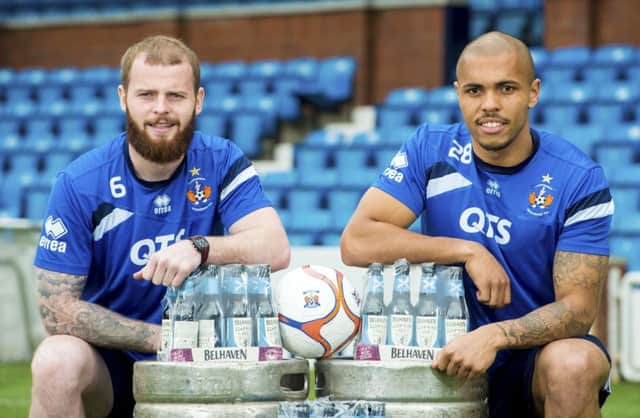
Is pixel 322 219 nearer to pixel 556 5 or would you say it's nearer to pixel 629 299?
pixel 629 299

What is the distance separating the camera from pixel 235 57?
14805 mm

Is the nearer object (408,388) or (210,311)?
(408,388)

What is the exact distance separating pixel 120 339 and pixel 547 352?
130cm

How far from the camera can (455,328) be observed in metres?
3.43

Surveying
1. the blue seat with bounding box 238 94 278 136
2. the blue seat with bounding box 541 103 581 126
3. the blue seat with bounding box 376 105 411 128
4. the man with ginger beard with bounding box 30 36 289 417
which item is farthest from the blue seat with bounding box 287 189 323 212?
the man with ginger beard with bounding box 30 36 289 417

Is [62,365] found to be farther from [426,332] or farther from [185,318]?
[426,332]

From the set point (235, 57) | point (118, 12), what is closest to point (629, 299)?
point (235, 57)

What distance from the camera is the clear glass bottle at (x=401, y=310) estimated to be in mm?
3428

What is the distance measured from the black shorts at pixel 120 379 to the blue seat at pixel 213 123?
8052 millimetres

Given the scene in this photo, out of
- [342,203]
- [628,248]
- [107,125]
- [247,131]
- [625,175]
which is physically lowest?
[628,248]

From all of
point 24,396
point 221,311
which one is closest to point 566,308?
point 221,311

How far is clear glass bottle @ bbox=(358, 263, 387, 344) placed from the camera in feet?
11.3

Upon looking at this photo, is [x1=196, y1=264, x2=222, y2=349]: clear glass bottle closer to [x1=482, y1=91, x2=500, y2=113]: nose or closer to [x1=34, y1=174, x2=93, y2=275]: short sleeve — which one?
[x1=34, y1=174, x2=93, y2=275]: short sleeve

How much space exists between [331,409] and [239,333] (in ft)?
1.19
